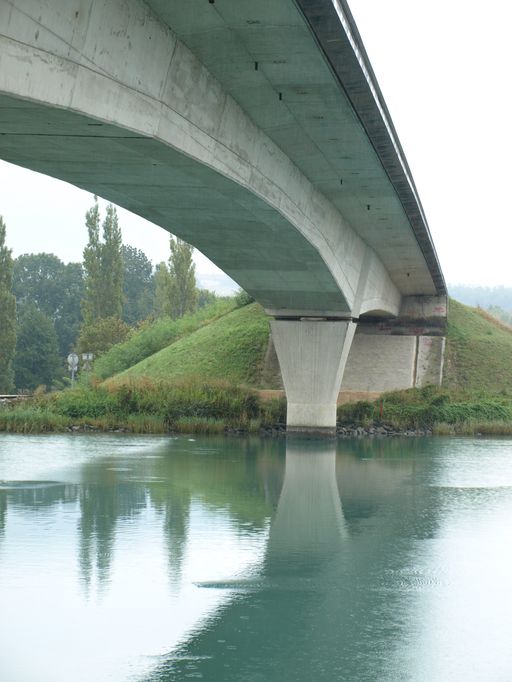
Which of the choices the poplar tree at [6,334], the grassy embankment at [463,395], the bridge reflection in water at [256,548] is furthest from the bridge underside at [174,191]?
the poplar tree at [6,334]

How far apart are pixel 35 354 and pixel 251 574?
76571 millimetres

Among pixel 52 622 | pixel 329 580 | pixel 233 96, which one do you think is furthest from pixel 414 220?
pixel 52 622

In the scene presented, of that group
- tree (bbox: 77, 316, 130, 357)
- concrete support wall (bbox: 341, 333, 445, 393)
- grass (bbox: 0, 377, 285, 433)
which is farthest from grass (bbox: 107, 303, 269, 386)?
tree (bbox: 77, 316, 130, 357)

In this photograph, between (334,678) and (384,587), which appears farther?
(384,587)

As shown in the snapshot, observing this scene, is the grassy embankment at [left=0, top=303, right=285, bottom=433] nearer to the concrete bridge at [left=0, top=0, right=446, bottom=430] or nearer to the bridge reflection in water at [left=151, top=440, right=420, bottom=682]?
the concrete bridge at [left=0, top=0, right=446, bottom=430]

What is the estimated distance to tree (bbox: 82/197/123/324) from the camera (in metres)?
86.9

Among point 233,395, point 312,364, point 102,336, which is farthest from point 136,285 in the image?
point 312,364

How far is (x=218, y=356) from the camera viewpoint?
52562 mm

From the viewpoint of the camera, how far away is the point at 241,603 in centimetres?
1300

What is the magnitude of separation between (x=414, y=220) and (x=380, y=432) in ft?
35.1

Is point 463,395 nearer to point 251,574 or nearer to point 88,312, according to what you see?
point 251,574

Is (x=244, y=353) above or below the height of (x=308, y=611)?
above

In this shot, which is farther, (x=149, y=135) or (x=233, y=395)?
(x=233, y=395)

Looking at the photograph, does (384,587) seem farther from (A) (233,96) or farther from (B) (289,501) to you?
(A) (233,96)
